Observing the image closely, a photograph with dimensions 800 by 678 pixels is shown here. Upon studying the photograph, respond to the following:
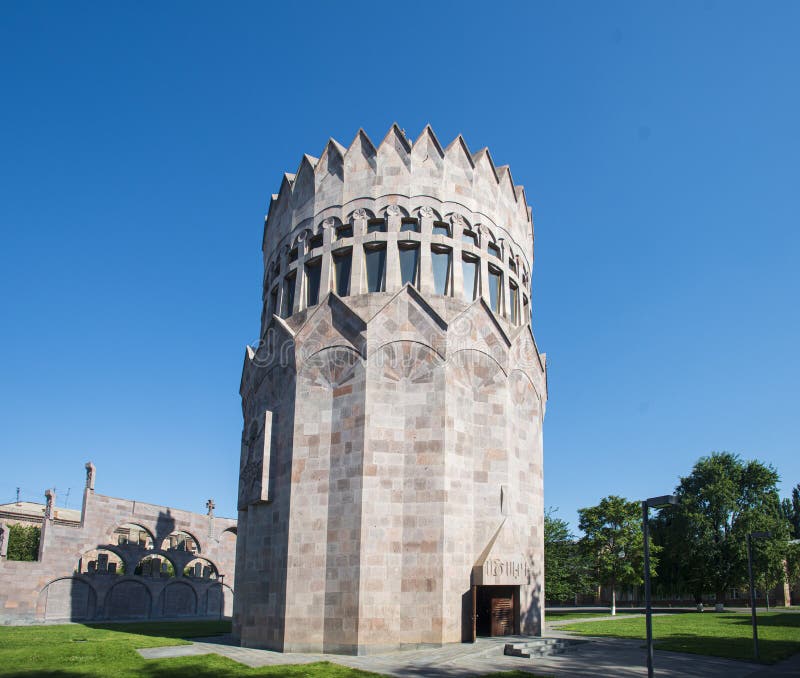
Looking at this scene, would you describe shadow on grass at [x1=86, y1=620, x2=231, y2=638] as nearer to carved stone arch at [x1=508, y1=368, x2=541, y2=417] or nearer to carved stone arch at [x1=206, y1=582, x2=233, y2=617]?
carved stone arch at [x1=508, y1=368, x2=541, y2=417]

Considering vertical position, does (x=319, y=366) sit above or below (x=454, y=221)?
below

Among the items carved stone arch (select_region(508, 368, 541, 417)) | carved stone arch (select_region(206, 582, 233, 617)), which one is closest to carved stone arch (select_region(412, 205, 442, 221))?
carved stone arch (select_region(508, 368, 541, 417))

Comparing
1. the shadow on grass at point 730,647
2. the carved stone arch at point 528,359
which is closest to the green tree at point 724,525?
the shadow on grass at point 730,647

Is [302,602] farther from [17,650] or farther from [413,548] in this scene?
[17,650]

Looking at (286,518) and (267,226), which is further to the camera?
(267,226)

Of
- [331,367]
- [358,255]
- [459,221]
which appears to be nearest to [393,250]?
[358,255]

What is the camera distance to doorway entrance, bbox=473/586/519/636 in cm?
2322

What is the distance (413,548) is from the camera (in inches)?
821

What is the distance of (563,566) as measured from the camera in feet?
172

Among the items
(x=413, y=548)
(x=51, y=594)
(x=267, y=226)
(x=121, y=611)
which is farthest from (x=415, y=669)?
(x=121, y=611)

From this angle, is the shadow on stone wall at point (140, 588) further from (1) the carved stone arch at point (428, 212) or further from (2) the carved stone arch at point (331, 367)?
(1) the carved stone arch at point (428, 212)

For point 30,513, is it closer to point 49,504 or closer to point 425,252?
point 49,504

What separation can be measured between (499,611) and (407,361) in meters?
9.83

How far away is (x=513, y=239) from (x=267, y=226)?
12074mm
